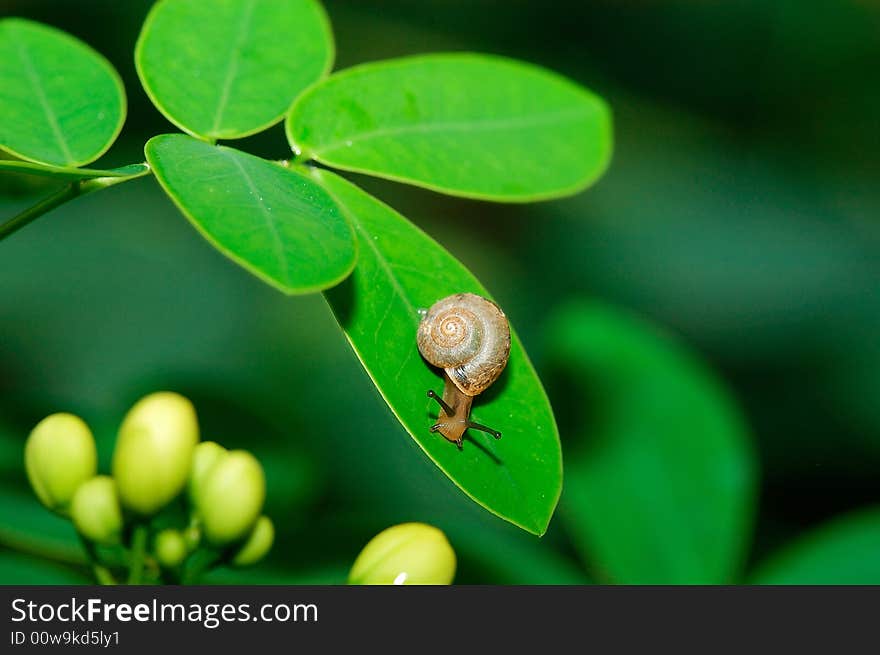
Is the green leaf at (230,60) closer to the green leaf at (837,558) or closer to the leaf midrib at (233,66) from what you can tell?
the leaf midrib at (233,66)

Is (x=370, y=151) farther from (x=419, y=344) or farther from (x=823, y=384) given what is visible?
(x=823, y=384)

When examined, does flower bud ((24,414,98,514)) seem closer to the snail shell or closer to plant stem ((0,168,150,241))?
plant stem ((0,168,150,241))

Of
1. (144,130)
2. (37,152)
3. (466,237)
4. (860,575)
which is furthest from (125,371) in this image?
(860,575)

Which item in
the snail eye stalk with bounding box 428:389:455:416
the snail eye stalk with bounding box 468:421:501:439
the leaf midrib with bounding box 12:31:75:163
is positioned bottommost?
the snail eye stalk with bounding box 468:421:501:439

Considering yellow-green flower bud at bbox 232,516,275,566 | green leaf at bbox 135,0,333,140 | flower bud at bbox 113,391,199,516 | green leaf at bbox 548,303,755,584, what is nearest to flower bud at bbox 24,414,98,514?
flower bud at bbox 113,391,199,516

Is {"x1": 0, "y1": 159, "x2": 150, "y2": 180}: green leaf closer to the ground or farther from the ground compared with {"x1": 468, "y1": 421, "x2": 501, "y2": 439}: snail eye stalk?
farther from the ground

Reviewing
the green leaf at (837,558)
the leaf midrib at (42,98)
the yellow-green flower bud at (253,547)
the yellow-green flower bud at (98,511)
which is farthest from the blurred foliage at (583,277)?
the leaf midrib at (42,98)
